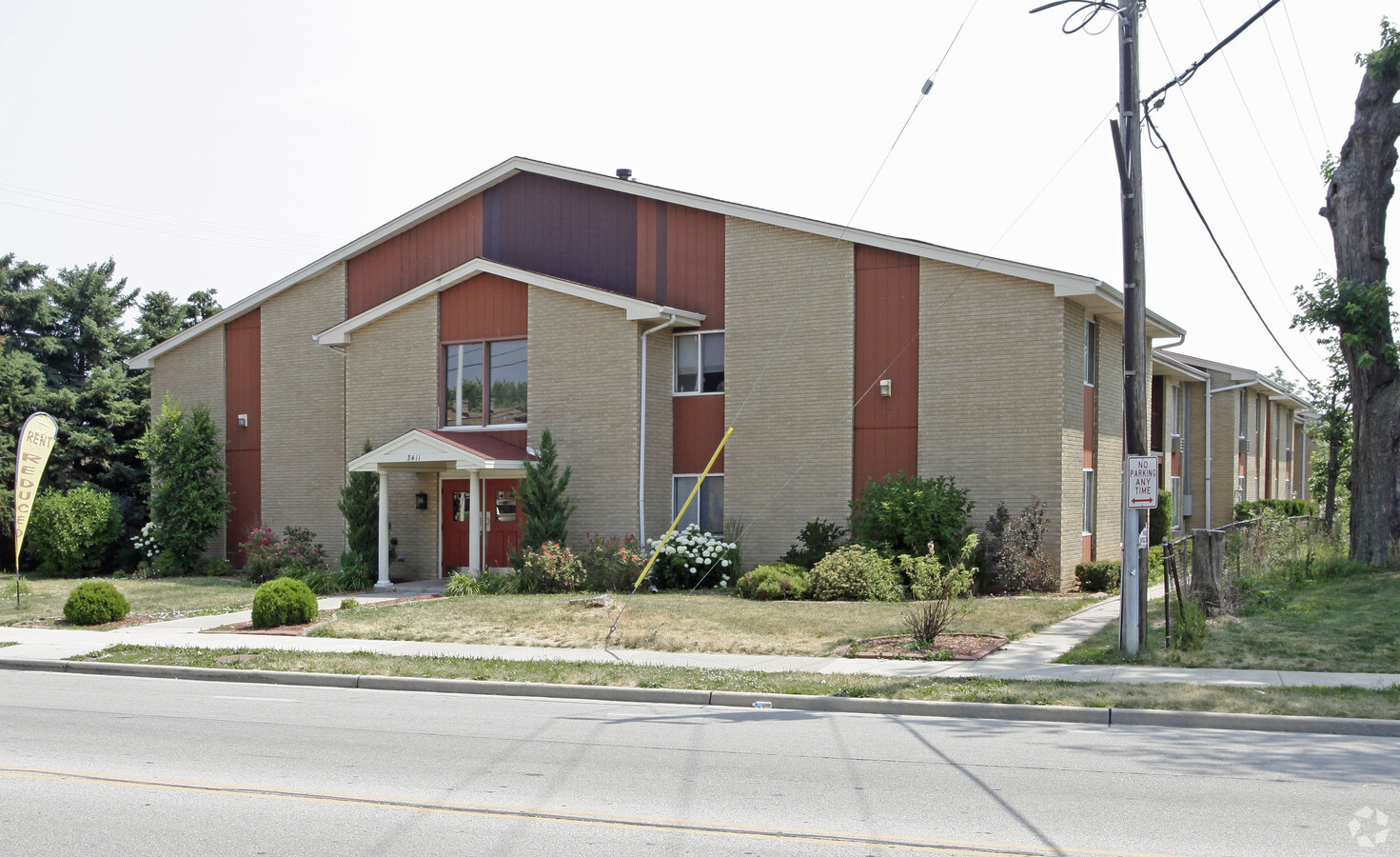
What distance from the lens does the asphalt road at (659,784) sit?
19.3 feet

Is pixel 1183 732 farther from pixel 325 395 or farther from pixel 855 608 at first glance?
pixel 325 395

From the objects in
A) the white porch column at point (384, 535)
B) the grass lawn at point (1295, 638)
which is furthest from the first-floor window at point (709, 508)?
the grass lawn at point (1295, 638)

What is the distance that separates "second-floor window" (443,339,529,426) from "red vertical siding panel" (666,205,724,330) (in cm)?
353

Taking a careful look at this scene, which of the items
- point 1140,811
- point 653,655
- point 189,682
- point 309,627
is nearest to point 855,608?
point 653,655

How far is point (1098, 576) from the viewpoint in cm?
1997

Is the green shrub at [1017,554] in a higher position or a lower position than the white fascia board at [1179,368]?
lower

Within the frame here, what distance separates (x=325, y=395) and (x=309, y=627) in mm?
11021

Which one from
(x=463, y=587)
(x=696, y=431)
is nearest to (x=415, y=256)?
(x=696, y=431)

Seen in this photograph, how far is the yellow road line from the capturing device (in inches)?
224

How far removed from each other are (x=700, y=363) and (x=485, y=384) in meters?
4.74

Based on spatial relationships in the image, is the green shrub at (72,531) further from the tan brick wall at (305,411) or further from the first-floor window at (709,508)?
the first-floor window at (709,508)

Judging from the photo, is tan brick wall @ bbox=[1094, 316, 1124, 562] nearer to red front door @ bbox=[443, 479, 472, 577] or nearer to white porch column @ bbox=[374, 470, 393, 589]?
red front door @ bbox=[443, 479, 472, 577]

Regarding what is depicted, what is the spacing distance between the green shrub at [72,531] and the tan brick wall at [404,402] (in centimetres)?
823

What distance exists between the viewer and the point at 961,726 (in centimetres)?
941
